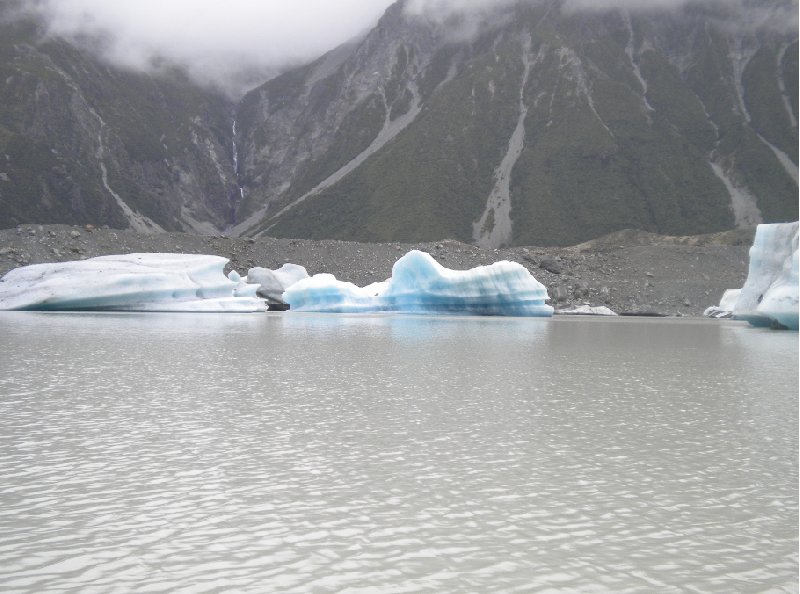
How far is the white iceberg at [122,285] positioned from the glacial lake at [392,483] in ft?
66.5

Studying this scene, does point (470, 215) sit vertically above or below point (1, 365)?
above

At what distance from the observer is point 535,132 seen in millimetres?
128750

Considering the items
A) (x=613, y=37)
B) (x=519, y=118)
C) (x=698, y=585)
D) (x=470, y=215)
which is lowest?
(x=698, y=585)

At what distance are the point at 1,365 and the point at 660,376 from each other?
10244 mm

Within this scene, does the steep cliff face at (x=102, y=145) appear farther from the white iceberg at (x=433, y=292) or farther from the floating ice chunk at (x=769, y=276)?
the floating ice chunk at (x=769, y=276)

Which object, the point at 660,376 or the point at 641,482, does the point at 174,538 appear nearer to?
the point at 641,482

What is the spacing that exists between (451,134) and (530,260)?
8296cm

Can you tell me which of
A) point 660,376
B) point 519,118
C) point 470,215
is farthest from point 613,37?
point 660,376

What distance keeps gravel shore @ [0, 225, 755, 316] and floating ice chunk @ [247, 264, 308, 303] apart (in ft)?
21.1

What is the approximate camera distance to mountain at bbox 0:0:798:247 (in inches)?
4414

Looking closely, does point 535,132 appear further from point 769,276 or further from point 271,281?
point 769,276

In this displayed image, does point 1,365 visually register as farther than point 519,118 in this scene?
No

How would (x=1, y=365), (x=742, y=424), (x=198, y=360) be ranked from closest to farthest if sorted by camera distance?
(x=742, y=424) < (x=1, y=365) < (x=198, y=360)

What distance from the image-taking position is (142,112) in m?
143
